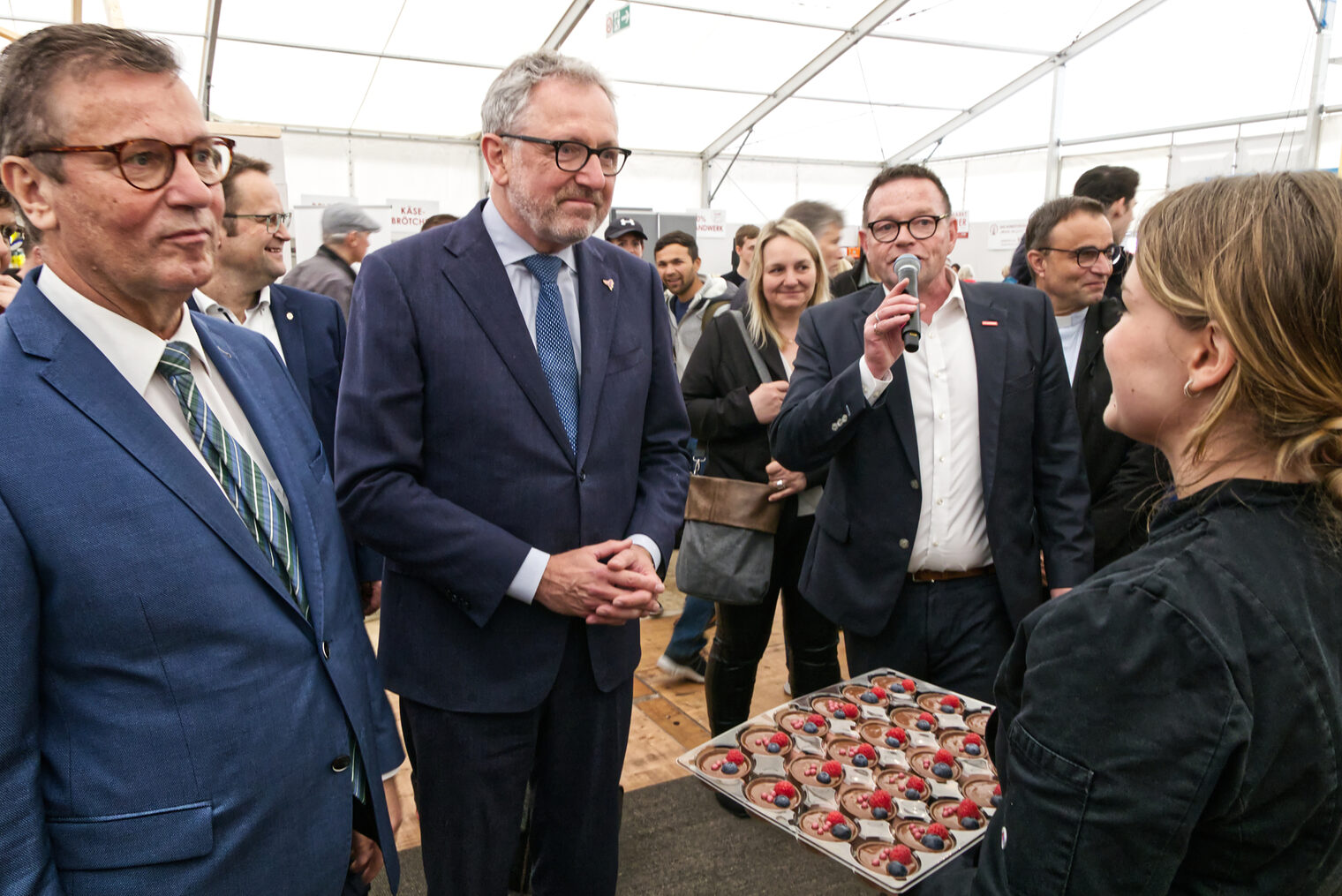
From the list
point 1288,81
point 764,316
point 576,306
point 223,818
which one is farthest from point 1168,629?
point 1288,81

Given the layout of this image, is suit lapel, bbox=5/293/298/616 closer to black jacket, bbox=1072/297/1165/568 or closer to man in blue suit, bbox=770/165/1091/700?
man in blue suit, bbox=770/165/1091/700

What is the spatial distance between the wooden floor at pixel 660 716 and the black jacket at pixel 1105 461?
152 cm

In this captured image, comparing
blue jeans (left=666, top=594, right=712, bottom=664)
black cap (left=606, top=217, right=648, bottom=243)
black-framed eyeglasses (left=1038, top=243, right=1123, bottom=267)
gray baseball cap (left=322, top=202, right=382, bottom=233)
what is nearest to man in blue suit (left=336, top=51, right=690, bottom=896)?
black-framed eyeglasses (left=1038, top=243, right=1123, bottom=267)

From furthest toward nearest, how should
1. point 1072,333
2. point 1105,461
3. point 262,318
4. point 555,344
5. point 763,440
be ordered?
point 763,440
point 1072,333
point 262,318
point 1105,461
point 555,344

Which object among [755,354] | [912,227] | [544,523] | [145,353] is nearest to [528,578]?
[544,523]

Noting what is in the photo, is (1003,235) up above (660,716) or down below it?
above

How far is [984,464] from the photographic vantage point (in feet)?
6.23

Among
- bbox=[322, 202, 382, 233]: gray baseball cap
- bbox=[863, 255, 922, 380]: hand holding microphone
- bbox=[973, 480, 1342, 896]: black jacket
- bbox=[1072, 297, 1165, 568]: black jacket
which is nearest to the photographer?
bbox=[973, 480, 1342, 896]: black jacket

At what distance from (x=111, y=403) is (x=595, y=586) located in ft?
2.50

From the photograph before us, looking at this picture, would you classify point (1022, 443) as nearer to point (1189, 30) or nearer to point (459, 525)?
point (459, 525)

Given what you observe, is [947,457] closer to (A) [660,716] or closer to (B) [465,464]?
(B) [465,464]

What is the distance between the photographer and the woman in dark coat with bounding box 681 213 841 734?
104 inches

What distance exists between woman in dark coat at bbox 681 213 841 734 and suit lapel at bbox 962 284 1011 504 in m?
0.70

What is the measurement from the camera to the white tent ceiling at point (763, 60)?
874 cm
